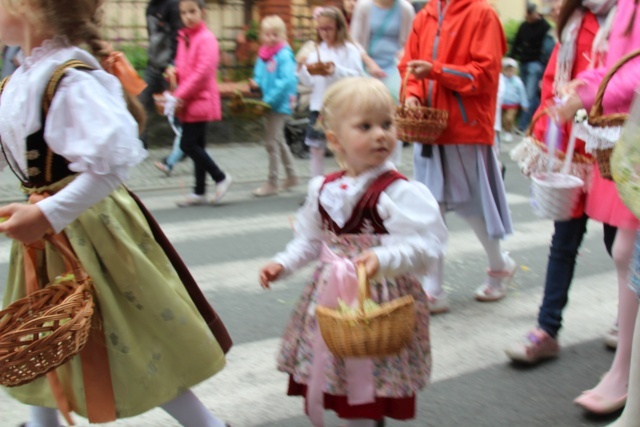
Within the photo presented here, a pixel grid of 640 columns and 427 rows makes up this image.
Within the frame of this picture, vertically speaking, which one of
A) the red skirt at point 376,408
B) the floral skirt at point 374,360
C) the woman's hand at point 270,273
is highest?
the woman's hand at point 270,273

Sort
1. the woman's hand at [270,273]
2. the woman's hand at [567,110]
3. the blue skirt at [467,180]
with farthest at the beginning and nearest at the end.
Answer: the blue skirt at [467,180]
the woman's hand at [567,110]
the woman's hand at [270,273]

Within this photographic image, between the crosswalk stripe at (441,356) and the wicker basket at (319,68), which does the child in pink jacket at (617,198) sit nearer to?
the crosswalk stripe at (441,356)

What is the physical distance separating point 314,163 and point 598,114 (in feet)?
15.9

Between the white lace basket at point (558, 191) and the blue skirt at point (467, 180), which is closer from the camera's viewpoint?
the white lace basket at point (558, 191)

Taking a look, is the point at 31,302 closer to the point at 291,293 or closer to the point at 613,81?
the point at 613,81

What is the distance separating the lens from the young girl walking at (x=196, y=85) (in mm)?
7355

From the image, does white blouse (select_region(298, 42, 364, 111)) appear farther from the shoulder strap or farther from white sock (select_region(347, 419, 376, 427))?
the shoulder strap

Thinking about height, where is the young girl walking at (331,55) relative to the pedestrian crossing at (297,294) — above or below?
above

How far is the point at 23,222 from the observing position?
2.49 m

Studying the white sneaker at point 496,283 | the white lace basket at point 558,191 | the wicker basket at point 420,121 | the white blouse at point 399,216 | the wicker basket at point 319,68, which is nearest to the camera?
the white blouse at point 399,216

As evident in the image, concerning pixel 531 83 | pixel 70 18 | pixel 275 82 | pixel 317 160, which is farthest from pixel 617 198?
pixel 531 83

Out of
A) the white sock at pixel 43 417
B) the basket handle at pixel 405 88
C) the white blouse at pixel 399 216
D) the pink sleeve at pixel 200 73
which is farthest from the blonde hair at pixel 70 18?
the pink sleeve at pixel 200 73

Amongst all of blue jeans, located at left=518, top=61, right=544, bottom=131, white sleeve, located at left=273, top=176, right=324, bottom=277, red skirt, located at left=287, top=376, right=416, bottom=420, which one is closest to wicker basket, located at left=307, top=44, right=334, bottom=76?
white sleeve, located at left=273, top=176, right=324, bottom=277

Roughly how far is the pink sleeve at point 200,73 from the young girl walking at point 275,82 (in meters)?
0.74
